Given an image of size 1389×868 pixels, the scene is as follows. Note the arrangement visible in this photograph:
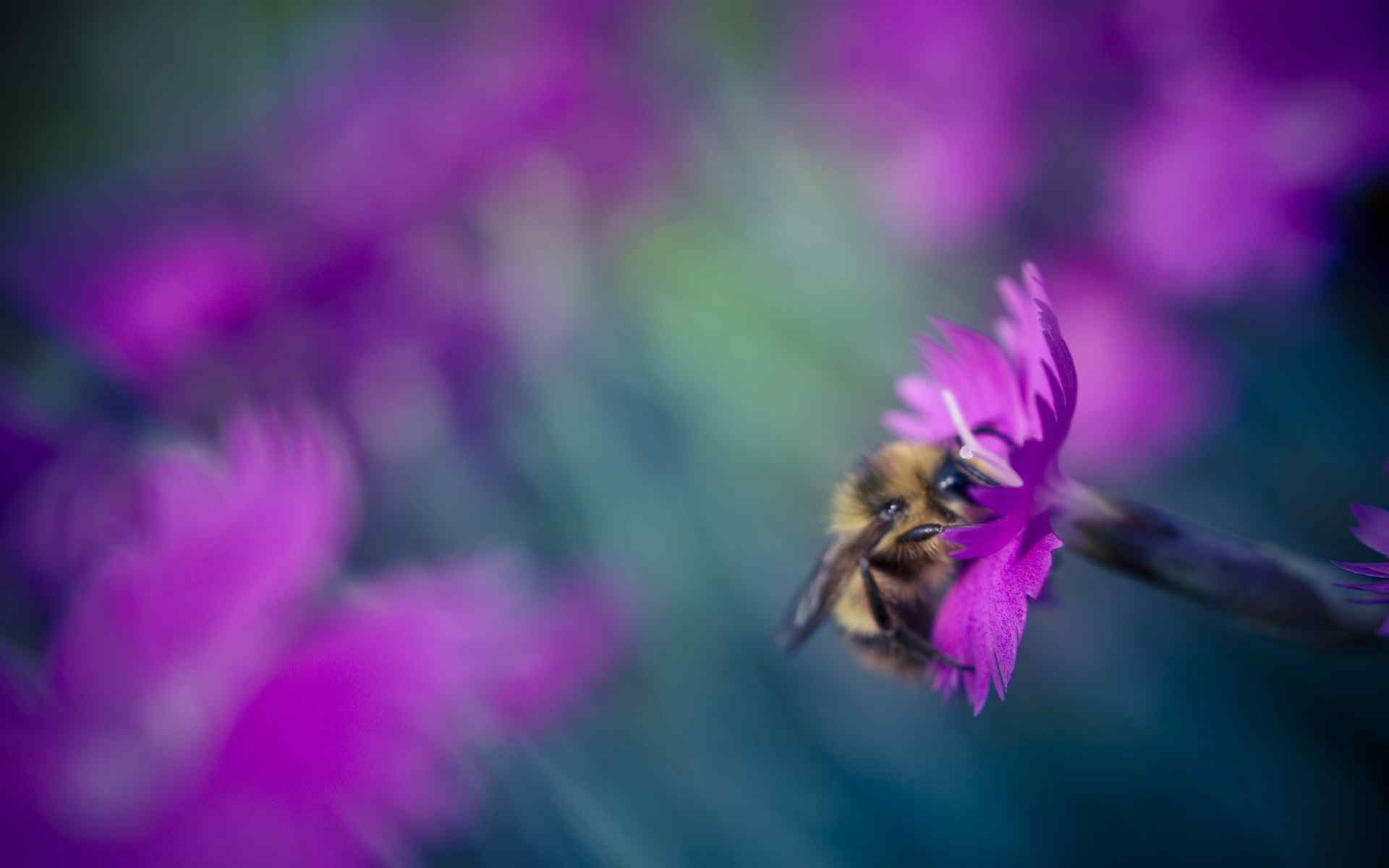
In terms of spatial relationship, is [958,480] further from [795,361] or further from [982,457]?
[795,361]

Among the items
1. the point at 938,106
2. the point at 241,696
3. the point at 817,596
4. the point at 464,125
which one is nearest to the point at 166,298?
the point at 464,125

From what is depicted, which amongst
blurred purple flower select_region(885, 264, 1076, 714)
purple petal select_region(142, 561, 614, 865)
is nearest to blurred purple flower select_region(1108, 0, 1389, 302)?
blurred purple flower select_region(885, 264, 1076, 714)

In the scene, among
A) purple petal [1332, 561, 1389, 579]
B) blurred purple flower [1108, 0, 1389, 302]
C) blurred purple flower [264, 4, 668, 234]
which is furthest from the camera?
blurred purple flower [264, 4, 668, 234]

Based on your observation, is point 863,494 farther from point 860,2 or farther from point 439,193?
point 860,2

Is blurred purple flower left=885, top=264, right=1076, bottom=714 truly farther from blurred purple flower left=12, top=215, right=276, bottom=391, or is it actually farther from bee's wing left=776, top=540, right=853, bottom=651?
blurred purple flower left=12, top=215, right=276, bottom=391

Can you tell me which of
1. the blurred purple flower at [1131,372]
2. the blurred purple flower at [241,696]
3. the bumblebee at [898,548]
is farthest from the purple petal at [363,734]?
the blurred purple flower at [1131,372]

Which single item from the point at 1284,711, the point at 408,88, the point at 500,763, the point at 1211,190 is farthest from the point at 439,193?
the point at 1284,711

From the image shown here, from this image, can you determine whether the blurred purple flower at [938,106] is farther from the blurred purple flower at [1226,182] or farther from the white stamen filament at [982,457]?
the white stamen filament at [982,457]
